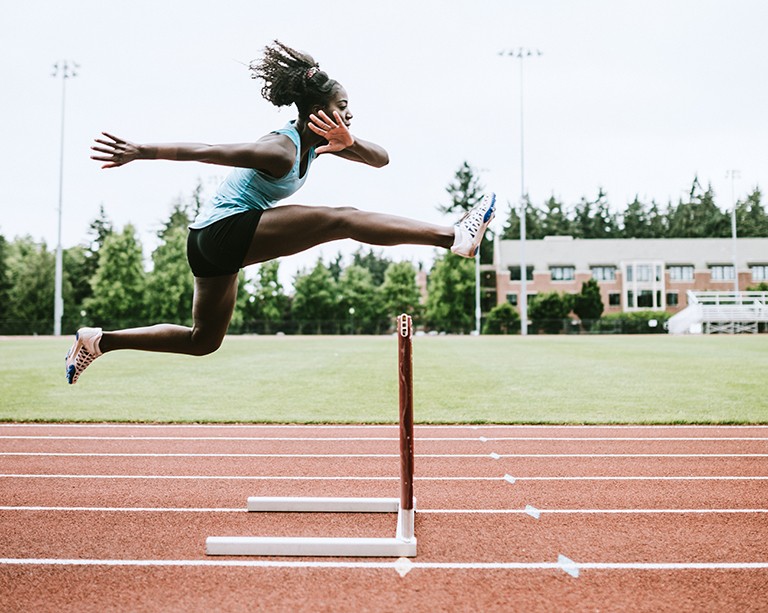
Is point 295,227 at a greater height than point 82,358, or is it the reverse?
point 295,227

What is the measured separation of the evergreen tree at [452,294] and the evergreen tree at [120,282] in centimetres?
2521

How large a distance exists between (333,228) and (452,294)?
56.7 meters

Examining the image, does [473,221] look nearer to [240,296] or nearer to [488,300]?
[240,296]

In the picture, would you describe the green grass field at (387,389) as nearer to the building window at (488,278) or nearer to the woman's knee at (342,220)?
the woman's knee at (342,220)

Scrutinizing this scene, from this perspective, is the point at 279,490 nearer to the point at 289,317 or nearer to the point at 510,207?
the point at 289,317

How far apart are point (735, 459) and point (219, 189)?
6196mm

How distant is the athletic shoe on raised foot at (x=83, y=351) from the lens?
16.2 ft

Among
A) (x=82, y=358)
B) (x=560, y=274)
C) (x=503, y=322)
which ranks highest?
(x=560, y=274)

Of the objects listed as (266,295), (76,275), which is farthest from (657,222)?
(76,275)

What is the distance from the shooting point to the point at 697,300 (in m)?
51.8

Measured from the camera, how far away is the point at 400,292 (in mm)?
63969

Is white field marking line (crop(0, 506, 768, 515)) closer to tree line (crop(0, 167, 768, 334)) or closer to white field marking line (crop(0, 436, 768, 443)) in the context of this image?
white field marking line (crop(0, 436, 768, 443))

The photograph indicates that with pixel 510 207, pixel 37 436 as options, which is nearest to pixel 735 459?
pixel 37 436

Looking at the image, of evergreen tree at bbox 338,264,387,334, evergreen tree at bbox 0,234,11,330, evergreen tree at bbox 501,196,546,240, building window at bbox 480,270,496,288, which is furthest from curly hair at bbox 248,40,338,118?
evergreen tree at bbox 501,196,546,240
